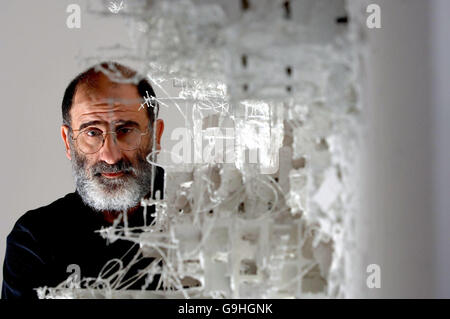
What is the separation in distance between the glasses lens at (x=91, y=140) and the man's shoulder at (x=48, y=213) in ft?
0.73

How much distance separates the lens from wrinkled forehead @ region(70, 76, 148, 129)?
117cm

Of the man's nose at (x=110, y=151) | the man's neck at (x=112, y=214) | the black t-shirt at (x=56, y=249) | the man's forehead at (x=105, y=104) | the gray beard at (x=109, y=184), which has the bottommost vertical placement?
the black t-shirt at (x=56, y=249)

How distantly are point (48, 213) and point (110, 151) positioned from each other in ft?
0.97

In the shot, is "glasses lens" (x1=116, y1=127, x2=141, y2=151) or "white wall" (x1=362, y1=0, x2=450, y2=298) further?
"glasses lens" (x1=116, y1=127, x2=141, y2=151)

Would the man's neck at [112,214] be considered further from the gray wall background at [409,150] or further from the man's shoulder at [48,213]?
the gray wall background at [409,150]

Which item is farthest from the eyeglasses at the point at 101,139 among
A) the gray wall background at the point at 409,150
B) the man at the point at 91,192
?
the gray wall background at the point at 409,150

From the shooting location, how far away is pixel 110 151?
117 centimetres

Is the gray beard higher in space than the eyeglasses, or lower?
lower

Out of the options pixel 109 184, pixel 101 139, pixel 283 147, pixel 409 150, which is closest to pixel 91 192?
pixel 109 184

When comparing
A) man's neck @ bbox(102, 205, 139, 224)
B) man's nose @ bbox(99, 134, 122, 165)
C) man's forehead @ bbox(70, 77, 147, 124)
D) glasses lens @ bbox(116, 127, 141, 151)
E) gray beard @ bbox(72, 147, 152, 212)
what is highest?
man's forehead @ bbox(70, 77, 147, 124)

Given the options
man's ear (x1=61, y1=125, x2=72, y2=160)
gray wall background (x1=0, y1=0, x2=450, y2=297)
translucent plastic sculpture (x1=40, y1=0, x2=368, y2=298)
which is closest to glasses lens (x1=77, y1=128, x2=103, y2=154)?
man's ear (x1=61, y1=125, x2=72, y2=160)

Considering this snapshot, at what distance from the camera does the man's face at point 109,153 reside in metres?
1.16

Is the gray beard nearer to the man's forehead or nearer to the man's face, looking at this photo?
the man's face

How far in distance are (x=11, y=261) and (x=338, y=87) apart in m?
0.98
